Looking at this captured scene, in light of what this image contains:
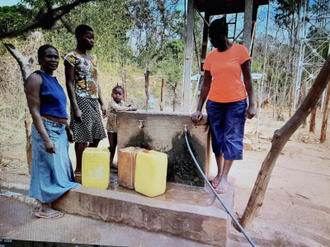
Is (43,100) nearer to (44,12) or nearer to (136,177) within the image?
(44,12)

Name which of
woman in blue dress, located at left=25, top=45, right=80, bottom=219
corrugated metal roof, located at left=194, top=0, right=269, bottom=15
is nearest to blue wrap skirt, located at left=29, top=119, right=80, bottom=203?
woman in blue dress, located at left=25, top=45, right=80, bottom=219

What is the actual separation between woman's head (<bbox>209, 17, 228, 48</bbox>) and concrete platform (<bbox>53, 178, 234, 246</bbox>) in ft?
4.27

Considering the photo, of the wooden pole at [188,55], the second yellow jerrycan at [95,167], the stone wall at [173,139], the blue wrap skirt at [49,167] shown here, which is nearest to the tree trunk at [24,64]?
the blue wrap skirt at [49,167]

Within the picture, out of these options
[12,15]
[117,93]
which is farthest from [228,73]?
[12,15]

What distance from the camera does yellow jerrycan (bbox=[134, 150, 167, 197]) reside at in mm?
1873

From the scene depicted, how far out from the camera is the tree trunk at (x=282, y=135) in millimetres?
1488

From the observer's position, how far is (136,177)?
6.56ft

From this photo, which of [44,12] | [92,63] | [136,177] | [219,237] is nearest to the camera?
[219,237]

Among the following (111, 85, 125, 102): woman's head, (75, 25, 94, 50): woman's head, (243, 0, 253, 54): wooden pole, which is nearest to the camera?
(75, 25, 94, 50): woman's head

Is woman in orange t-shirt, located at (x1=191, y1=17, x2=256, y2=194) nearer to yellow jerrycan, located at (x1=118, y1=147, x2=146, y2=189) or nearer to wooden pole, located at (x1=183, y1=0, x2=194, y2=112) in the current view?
yellow jerrycan, located at (x1=118, y1=147, x2=146, y2=189)

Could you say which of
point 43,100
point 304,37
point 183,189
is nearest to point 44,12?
point 43,100

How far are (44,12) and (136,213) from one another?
1.82m

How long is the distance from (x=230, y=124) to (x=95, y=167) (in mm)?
1263

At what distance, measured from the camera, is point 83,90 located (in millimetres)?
2176
